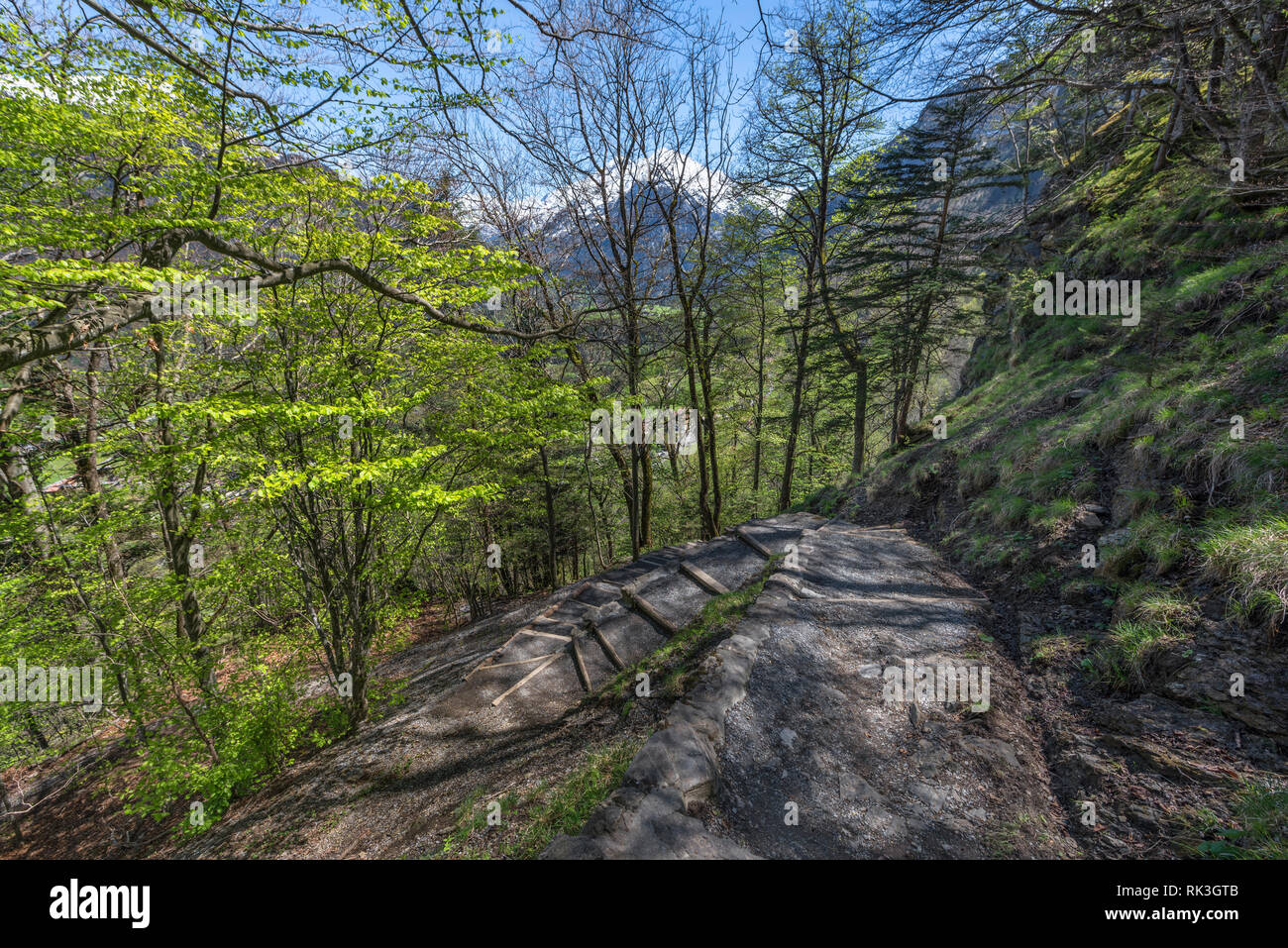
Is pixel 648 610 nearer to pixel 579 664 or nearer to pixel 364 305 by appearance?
pixel 579 664

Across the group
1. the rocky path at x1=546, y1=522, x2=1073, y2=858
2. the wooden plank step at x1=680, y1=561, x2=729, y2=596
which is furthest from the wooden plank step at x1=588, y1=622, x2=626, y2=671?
the rocky path at x1=546, y1=522, x2=1073, y2=858

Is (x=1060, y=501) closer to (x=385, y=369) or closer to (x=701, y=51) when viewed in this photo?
(x=385, y=369)

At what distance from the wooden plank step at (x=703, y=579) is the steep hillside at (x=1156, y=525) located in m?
3.55

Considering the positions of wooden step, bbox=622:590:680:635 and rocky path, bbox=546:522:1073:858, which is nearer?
rocky path, bbox=546:522:1073:858

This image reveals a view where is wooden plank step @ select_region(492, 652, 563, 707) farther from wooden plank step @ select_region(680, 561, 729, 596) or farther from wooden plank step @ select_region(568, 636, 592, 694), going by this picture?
wooden plank step @ select_region(680, 561, 729, 596)

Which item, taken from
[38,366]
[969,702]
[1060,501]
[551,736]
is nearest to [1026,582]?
[1060,501]

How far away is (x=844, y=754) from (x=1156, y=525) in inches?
151

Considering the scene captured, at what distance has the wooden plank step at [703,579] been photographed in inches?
277

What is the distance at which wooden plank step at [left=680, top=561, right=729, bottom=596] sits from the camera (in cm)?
702

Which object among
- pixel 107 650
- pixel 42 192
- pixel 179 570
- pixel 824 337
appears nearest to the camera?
pixel 42 192

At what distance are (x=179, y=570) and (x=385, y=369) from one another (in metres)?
5.37

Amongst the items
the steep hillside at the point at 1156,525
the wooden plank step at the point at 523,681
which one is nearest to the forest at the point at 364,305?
the steep hillside at the point at 1156,525

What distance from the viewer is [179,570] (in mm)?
7230

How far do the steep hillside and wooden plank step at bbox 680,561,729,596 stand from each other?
3552 millimetres
